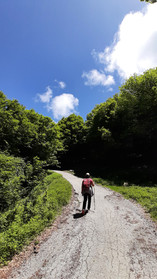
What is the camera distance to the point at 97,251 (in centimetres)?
389

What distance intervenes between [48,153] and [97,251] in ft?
52.4

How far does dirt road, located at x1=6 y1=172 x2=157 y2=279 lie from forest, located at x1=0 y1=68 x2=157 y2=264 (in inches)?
39.8

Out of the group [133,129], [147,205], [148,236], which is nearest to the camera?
[148,236]

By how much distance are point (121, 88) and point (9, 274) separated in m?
23.1

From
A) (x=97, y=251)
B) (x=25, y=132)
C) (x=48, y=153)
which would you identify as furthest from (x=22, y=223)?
(x=48, y=153)

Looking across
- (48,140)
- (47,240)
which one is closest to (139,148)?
(48,140)

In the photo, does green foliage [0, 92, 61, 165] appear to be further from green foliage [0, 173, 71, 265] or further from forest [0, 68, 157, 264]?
green foliage [0, 173, 71, 265]

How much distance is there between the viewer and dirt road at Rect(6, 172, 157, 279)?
319 centimetres

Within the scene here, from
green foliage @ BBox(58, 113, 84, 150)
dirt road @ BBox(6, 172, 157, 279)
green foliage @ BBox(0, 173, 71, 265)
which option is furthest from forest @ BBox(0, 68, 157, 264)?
green foliage @ BBox(58, 113, 84, 150)

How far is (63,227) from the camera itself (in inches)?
221

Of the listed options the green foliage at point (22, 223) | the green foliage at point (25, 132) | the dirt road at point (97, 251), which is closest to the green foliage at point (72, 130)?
the green foliage at point (25, 132)

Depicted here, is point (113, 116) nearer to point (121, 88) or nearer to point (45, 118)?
point (121, 88)

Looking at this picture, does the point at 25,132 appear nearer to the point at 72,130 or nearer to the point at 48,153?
the point at 48,153

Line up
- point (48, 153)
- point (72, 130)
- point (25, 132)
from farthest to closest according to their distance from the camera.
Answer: point (72, 130)
point (48, 153)
point (25, 132)
